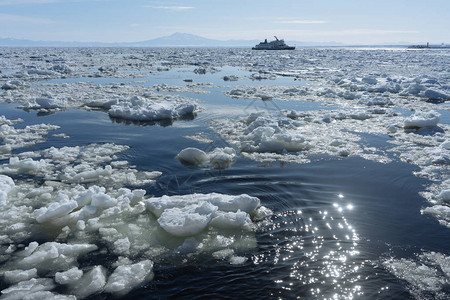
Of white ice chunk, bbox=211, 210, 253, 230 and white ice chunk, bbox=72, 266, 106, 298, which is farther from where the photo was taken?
white ice chunk, bbox=211, 210, 253, 230

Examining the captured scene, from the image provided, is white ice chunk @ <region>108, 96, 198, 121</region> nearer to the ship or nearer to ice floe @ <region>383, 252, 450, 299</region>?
ice floe @ <region>383, 252, 450, 299</region>

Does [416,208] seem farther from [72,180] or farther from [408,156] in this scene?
[72,180]

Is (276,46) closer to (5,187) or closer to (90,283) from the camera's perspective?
(5,187)

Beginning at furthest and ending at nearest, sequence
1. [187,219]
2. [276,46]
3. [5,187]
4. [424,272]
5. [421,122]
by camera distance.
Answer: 1. [276,46]
2. [421,122]
3. [5,187]
4. [187,219]
5. [424,272]

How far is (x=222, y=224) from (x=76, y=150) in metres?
5.57

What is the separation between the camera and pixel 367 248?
4.89 metres

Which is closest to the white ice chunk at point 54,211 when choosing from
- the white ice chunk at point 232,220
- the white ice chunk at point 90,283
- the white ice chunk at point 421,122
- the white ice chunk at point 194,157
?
the white ice chunk at point 90,283

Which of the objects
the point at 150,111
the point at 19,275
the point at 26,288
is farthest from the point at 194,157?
the point at 150,111

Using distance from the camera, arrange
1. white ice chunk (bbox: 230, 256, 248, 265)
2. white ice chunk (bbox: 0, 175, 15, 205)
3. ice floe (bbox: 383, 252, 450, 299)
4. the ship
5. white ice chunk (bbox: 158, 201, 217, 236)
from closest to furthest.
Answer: ice floe (bbox: 383, 252, 450, 299) < white ice chunk (bbox: 230, 256, 248, 265) < white ice chunk (bbox: 158, 201, 217, 236) < white ice chunk (bbox: 0, 175, 15, 205) < the ship

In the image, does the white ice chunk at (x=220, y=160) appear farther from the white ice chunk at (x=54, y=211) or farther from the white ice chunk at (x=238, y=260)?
the white ice chunk at (x=238, y=260)

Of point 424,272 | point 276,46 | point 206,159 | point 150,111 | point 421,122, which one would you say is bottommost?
point 424,272

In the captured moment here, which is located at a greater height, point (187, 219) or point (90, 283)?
point (187, 219)

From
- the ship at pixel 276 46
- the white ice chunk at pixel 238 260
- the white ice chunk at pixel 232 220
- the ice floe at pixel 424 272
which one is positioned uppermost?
the ship at pixel 276 46

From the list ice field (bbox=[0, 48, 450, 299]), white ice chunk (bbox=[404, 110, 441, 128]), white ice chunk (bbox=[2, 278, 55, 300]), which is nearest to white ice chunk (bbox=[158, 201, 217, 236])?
ice field (bbox=[0, 48, 450, 299])
